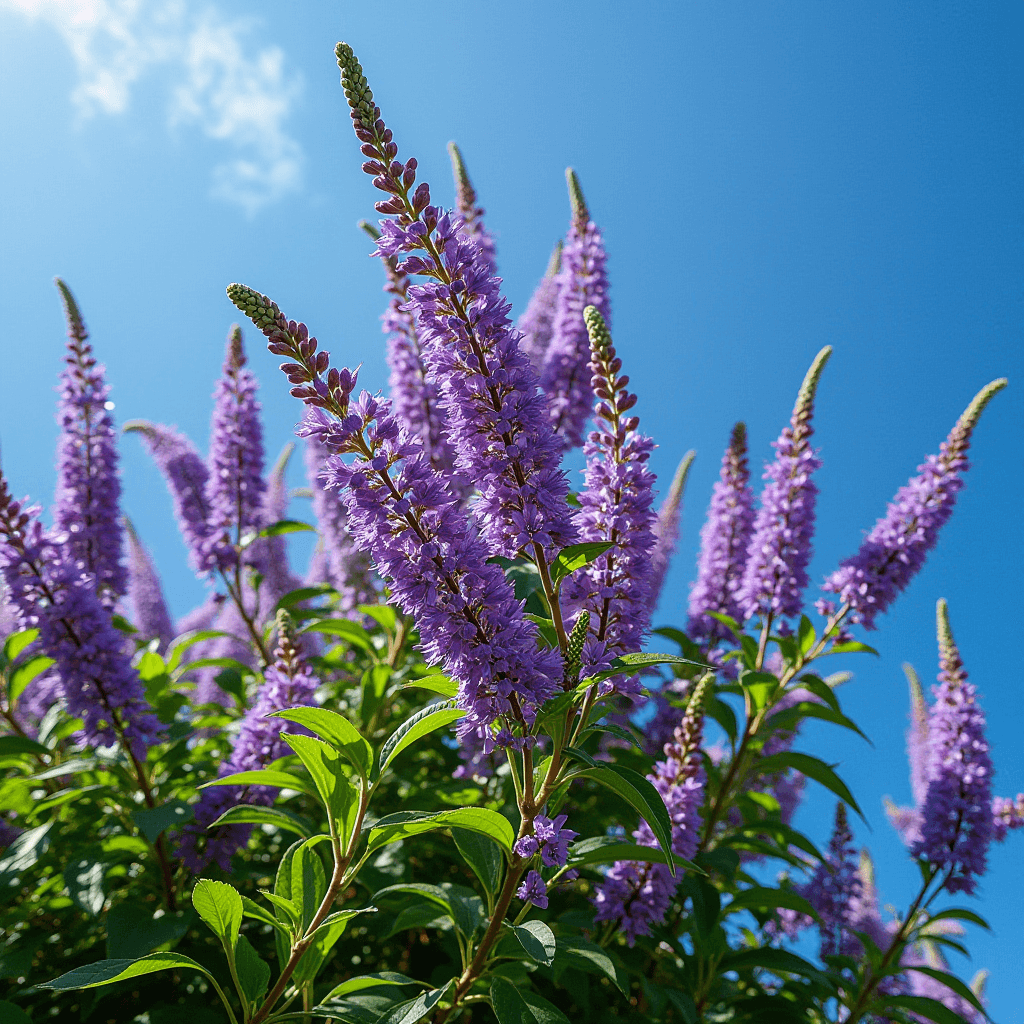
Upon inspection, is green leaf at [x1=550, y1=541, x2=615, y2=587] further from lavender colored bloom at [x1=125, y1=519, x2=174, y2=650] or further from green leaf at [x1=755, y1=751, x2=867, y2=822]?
lavender colored bloom at [x1=125, y1=519, x2=174, y2=650]

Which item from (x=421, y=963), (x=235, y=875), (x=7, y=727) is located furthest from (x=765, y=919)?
(x=7, y=727)

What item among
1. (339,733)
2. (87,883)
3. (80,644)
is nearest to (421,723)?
(339,733)

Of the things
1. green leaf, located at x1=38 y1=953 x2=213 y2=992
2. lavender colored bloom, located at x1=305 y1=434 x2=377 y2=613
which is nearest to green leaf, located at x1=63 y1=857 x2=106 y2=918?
green leaf, located at x1=38 y1=953 x2=213 y2=992

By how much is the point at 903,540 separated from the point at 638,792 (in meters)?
2.97

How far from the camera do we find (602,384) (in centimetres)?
251

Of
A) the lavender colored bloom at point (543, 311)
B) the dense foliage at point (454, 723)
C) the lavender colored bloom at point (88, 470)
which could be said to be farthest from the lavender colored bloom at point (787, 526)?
the lavender colored bloom at point (88, 470)

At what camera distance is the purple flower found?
4562 mm

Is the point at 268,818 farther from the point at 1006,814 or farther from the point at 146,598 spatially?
the point at 146,598

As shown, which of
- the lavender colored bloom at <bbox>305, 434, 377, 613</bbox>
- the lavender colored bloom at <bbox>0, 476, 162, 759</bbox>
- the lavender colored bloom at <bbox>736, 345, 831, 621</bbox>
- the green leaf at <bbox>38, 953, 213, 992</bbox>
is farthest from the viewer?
the lavender colored bloom at <bbox>305, 434, 377, 613</bbox>

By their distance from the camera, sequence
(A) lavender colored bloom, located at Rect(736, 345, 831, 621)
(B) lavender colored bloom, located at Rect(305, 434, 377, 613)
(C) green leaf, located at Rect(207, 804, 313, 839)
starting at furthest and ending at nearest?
(B) lavender colored bloom, located at Rect(305, 434, 377, 613), (A) lavender colored bloom, located at Rect(736, 345, 831, 621), (C) green leaf, located at Rect(207, 804, 313, 839)

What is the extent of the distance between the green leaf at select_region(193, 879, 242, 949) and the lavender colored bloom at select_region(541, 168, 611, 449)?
8.80ft

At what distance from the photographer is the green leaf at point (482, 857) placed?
7.81 feet

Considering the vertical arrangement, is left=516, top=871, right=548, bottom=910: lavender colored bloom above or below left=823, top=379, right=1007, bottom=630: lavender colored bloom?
below

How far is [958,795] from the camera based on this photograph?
421 cm
